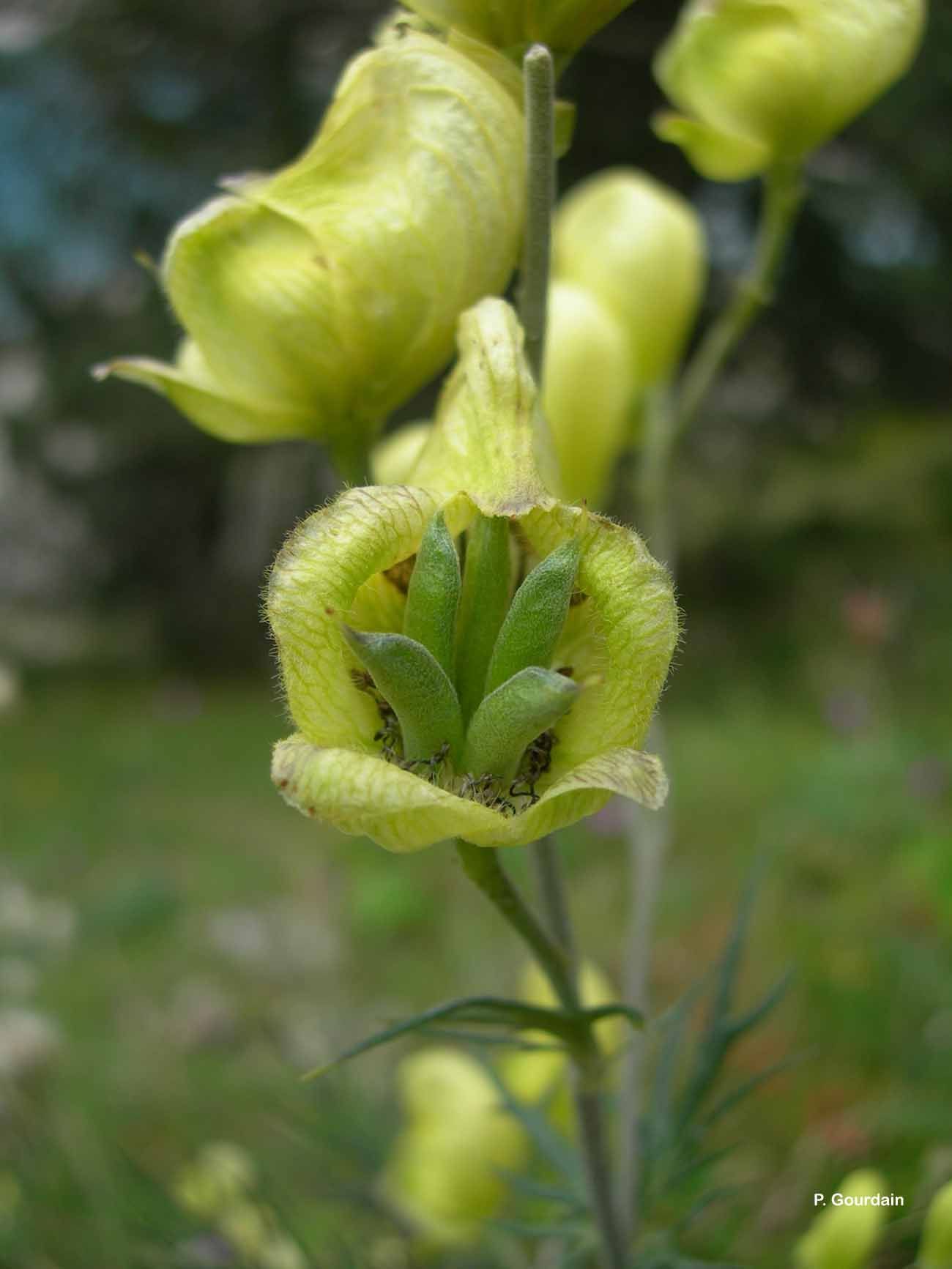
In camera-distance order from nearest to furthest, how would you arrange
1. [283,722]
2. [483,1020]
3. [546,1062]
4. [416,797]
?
[416,797] < [483,1020] < [546,1062] < [283,722]

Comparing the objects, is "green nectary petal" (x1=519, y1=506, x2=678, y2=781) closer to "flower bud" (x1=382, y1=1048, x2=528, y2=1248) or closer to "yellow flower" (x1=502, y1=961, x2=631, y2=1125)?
"yellow flower" (x1=502, y1=961, x2=631, y2=1125)

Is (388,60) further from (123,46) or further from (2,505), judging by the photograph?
(2,505)

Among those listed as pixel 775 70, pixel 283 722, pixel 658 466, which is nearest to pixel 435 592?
pixel 775 70

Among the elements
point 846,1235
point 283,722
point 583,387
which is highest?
point 583,387

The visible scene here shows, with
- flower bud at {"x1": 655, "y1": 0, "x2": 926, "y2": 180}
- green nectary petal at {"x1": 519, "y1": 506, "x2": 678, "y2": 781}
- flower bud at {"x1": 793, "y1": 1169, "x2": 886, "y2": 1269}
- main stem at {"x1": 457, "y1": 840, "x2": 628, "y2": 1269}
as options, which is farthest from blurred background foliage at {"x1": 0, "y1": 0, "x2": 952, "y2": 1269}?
flower bud at {"x1": 655, "y1": 0, "x2": 926, "y2": 180}

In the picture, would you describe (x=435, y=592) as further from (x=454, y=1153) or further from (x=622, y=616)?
(x=454, y=1153)

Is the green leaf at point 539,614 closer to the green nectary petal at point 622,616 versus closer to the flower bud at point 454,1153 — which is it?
the green nectary petal at point 622,616

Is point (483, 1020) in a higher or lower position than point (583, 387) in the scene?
lower

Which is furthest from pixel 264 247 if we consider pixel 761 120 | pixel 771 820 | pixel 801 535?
pixel 801 535
